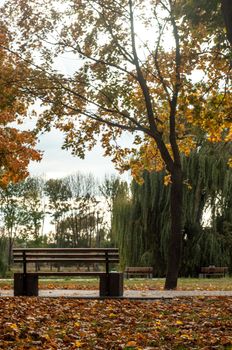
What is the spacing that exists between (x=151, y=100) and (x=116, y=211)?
15.1 meters

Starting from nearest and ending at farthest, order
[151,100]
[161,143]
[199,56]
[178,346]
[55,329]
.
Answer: [178,346] → [55,329] → [199,56] → [161,143] → [151,100]

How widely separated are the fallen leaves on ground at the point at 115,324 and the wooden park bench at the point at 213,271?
17.4 m

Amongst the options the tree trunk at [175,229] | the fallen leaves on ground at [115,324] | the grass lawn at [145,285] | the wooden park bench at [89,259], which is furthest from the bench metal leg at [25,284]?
the tree trunk at [175,229]

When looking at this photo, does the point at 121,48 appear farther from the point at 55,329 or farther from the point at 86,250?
the point at 55,329

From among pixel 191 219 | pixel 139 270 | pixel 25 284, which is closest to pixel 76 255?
pixel 25 284

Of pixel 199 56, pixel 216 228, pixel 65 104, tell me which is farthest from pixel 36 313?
pixel 216 228

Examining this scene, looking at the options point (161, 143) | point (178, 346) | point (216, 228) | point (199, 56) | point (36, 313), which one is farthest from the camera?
point (216, 228)

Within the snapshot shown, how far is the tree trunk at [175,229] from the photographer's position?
18.4m

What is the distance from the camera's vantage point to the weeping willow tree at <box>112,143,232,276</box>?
32.1 metres

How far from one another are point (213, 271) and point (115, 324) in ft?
70.6

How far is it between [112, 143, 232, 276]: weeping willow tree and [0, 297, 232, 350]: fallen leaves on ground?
18724mm

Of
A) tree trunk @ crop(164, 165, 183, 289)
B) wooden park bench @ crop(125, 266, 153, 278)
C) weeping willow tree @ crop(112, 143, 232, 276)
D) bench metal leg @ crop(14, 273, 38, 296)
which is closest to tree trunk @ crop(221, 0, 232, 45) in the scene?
bench metal leg @ crop(14, 273, 38, 296)

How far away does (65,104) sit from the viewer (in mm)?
18906

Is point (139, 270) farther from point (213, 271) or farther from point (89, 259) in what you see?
point (89, 259)
